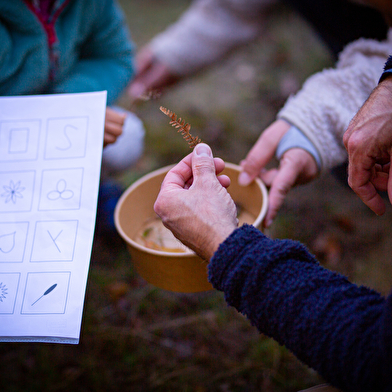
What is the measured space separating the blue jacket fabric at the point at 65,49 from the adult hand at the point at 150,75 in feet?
0.63

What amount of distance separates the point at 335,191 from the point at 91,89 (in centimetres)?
100

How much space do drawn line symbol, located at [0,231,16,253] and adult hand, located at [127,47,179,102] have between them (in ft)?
2.94

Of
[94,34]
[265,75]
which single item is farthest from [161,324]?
[265,75]

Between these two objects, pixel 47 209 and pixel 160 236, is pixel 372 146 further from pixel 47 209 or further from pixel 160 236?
pixel 47 209

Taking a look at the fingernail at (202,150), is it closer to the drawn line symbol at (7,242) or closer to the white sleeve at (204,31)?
the drawn line symbol at (7,242)

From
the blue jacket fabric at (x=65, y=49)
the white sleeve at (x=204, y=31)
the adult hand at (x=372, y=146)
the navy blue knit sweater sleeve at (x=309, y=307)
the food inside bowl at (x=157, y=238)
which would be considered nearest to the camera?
the navy blue knit sweater sleeve at (x=309, y=307)

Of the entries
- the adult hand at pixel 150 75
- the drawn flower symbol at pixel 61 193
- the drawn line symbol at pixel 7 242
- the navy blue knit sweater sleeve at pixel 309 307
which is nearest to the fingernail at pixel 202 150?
the navy blue knit sweater sleeve at pixel 309 307

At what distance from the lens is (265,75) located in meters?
1.89

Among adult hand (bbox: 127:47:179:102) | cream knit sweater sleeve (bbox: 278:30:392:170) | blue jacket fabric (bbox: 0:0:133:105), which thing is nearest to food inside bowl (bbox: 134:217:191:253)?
cream knit sweater sleeve (bbox: 278:30:392:170)

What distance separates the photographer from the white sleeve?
1340 mm

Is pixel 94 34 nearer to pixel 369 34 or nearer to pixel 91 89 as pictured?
pixel 91 89

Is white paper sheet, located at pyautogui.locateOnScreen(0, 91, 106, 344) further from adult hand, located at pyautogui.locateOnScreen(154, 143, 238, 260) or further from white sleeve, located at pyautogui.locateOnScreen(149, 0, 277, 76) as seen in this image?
white sleeve, located at pyautogui.locateOnScreen(149, 0, 277, 76)

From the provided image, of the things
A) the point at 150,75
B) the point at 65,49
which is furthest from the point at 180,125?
the point at 150,75

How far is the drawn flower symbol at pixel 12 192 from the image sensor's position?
0.62 metres
